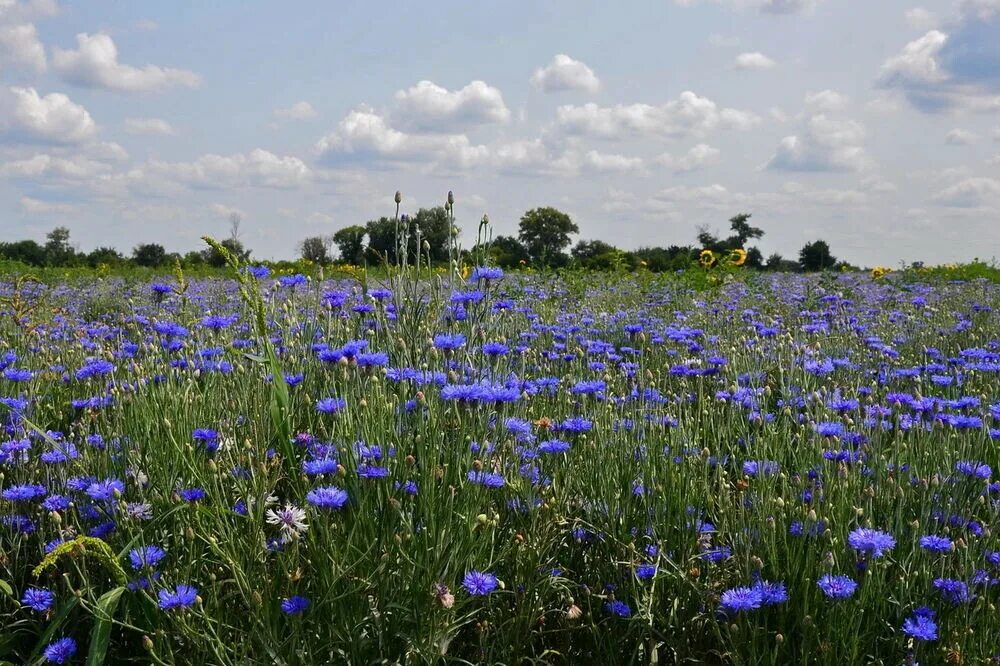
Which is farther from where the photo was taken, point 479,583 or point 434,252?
point 434,252

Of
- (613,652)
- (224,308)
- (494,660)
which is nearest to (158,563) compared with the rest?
(494,660)

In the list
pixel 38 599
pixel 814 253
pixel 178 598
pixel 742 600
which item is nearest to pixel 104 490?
pixel 38 599

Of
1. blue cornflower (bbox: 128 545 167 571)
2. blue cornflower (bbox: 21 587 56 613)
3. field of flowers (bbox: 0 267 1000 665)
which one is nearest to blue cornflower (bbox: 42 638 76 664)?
field of flowers (bbox: 0 267 1000 665)

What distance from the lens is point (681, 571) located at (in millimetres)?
2223

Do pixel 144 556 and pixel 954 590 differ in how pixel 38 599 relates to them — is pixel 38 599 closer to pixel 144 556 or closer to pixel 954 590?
pixel 144 556

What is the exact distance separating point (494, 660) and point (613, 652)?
0.33 m

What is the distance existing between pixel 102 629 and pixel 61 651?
0.21 m

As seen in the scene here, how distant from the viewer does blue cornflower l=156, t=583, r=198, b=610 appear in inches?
75.0

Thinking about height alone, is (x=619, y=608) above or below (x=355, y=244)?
below

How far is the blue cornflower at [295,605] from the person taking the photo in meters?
1.90

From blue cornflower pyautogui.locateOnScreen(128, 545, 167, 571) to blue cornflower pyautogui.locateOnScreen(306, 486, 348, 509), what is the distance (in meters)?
0.45

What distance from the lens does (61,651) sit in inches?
82.9

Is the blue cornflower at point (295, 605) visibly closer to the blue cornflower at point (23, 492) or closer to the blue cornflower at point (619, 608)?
the blue cornflower at point (619, 608)

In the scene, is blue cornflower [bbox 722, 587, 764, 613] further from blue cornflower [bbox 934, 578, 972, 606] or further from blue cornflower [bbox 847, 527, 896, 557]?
blue cornflower [bbox 934, 578, 972, 606]
